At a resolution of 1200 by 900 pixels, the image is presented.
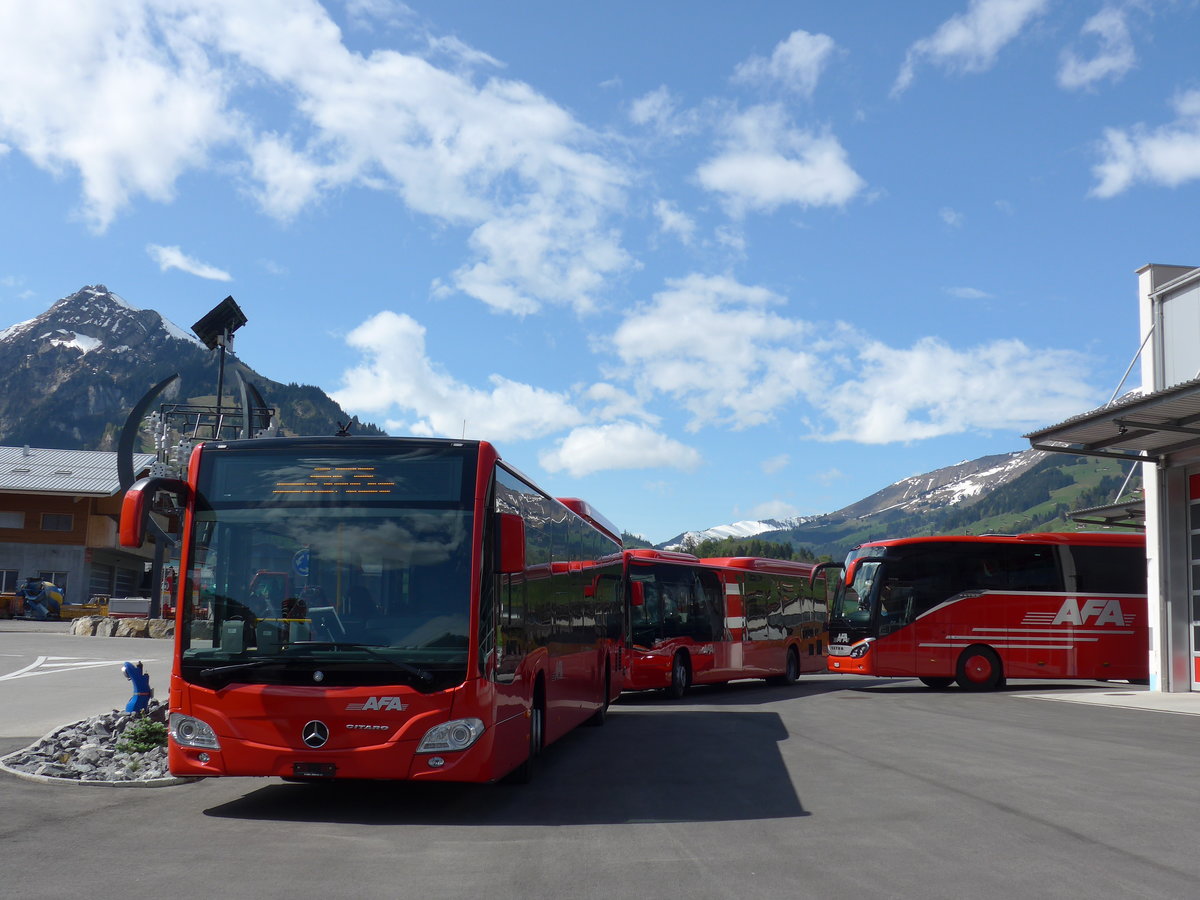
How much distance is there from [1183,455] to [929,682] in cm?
792

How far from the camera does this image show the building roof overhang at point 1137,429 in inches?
724

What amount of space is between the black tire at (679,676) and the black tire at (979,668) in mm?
6256

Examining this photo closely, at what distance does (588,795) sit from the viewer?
9523mm

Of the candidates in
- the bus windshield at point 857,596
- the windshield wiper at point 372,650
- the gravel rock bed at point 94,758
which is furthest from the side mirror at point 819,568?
the windshield wiper at point 372,650

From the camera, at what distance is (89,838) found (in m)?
7.46

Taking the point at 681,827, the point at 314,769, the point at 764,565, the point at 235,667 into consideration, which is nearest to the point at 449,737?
the point at 314,769

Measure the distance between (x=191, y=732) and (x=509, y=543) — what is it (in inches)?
102

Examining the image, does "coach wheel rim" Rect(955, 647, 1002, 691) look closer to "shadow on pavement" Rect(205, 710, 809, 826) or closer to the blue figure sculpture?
"shadow on pavement" Rect(205, 710, 809, 826)

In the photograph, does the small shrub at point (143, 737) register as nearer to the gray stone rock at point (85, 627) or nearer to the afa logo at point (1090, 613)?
the afa logo at point (1090, 613)

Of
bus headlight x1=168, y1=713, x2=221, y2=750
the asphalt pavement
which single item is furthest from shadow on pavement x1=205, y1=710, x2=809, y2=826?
bus headlight x1=168, y1=713, x2=221, y2=750

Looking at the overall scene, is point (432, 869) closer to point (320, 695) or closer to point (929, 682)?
point (320, 695)

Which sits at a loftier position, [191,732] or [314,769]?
[191,732]

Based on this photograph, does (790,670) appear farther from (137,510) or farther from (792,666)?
(137,510)

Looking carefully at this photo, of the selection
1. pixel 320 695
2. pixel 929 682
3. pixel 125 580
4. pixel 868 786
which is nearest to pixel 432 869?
pixel 320 695
